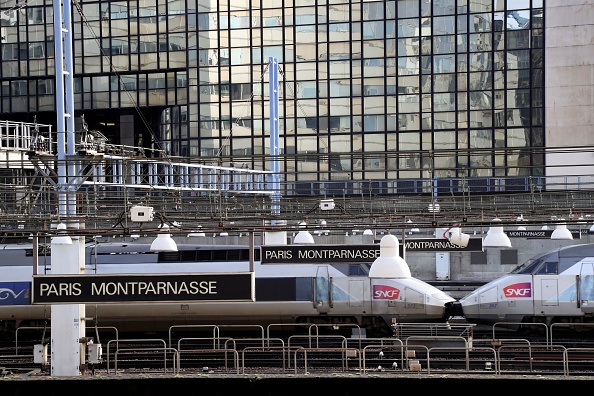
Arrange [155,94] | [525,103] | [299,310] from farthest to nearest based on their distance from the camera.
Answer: [155,94] < [525,103] < [299,310]

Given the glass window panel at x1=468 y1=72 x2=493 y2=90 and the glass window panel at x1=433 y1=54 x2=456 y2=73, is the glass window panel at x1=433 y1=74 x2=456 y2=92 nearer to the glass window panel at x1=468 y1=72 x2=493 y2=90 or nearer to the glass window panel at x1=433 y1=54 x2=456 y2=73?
the glass window panel at x1=433 y1=54 x2=456 y2=73

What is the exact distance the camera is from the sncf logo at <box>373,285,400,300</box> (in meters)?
26.5

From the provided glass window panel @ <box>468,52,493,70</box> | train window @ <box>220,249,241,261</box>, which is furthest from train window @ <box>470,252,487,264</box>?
glass window panel @ <box>468,52,493,70</box>

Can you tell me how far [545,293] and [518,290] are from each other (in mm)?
759

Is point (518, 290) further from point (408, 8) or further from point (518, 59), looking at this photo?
point (408, 8)

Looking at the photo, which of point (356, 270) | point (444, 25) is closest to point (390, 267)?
point (356, 270)

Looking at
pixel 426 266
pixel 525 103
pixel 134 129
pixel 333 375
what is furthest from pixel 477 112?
pixel 333 375

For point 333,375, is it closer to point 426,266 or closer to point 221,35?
point 426,266

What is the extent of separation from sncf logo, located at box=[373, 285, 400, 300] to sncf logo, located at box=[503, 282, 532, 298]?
10.1 ft

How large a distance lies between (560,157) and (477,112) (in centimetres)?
572

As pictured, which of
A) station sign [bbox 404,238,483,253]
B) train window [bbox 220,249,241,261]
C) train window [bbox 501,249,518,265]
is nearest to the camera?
station sign [bbox 404,238,483,253]

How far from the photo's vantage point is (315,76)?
59500 mm
